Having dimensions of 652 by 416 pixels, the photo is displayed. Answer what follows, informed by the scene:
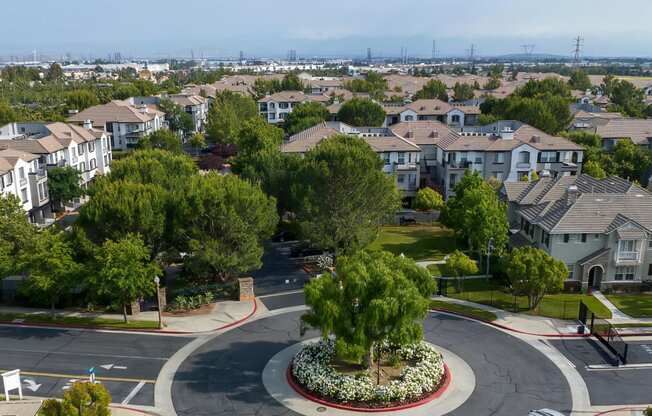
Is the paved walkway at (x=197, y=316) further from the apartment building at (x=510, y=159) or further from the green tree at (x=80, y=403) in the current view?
the apartment building at (x=510, y=159)

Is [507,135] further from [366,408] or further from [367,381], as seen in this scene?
[366,408]

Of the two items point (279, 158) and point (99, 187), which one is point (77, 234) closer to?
point (99, 187)

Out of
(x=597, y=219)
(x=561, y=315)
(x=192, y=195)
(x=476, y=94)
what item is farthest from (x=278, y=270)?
(x=476, y=94)

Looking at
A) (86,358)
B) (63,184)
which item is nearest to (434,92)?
(63,184)

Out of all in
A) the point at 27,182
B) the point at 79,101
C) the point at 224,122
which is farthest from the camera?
the point at 79,101

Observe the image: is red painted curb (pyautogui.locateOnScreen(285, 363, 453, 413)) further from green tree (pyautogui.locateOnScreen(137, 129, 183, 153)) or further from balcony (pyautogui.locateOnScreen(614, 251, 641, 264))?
green tree (pyautogui.locateOnScreen(137, 129, 183, 153))

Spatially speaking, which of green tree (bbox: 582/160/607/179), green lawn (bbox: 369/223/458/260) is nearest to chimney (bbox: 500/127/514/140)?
green tree (bbox: 582/160/607/179)

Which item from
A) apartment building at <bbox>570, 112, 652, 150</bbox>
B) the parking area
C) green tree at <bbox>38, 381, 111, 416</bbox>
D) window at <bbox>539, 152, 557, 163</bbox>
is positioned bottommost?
the parking area
